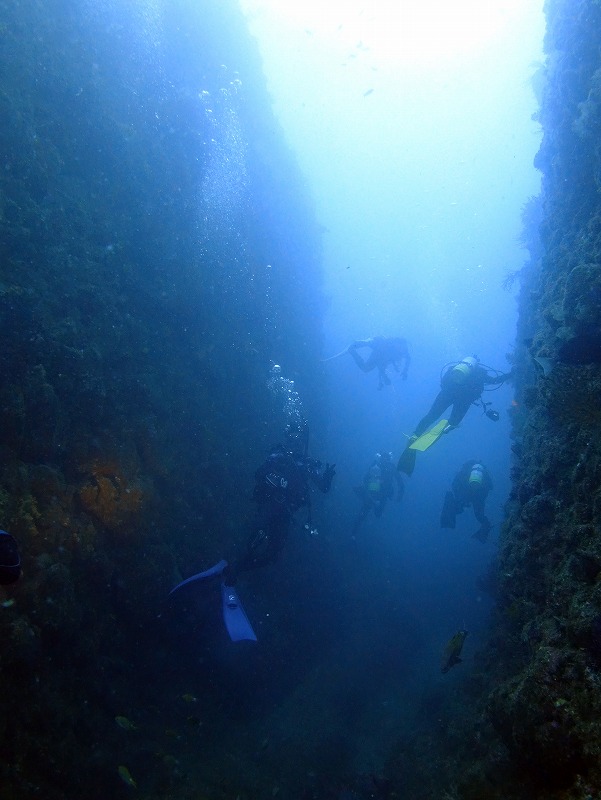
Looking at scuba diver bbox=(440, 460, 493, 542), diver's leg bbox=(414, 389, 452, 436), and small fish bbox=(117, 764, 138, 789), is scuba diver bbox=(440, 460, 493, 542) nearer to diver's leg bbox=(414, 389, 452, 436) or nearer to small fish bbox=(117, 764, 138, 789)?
diver's leg bbox=(414, 389, 452, 436)

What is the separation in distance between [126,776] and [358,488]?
39.0ft

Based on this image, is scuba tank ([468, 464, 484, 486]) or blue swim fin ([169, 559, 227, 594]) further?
scuba tank ([468, 464, 484, 486])

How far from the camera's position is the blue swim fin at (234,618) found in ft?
23.3

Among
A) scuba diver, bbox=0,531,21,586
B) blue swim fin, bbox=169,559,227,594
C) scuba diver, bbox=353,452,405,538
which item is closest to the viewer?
scuba diver, bbox=0,531,21,586

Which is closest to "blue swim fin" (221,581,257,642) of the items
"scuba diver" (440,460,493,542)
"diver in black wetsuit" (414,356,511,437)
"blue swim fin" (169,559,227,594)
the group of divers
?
the group of divers

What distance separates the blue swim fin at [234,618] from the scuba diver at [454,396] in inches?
201

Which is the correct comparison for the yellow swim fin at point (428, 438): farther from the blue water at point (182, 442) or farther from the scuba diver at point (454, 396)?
the blue water at point (182, 442)

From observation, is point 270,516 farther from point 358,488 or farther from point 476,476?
point 358,488

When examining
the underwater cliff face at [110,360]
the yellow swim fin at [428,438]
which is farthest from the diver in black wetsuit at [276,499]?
the yellow swim fin at [428,438]

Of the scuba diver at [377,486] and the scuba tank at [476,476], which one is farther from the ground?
the scuba diver at [377,486]

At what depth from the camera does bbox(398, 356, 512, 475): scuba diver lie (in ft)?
34.0

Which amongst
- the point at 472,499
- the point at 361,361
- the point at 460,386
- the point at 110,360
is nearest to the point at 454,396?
the point at 460,386

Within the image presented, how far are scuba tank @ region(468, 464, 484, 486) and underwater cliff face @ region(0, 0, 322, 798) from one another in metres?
6.52

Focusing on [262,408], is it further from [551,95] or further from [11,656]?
[551,95]
